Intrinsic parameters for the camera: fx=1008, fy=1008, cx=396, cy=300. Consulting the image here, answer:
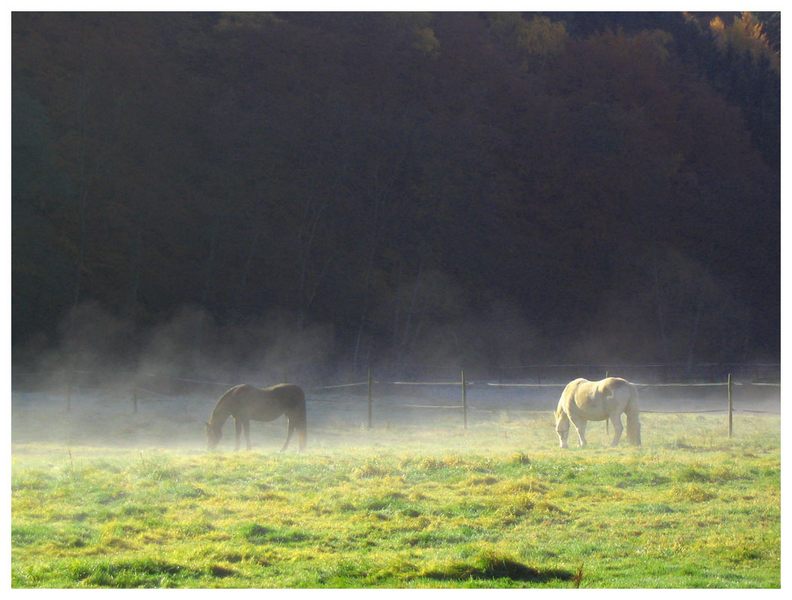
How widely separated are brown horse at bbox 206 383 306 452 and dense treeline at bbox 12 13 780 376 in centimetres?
1149

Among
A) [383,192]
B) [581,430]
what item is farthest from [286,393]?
[383,192]

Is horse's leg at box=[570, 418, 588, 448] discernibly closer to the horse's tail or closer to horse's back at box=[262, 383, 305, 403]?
the horse's tail

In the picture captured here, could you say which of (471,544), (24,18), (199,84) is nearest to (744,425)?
(471,544)

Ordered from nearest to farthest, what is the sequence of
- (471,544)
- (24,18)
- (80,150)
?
(471,544) → (80,150) → (24,18)

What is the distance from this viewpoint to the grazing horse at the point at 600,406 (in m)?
17.1

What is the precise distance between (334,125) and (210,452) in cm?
1896

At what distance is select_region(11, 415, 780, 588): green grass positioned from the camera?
8.16m

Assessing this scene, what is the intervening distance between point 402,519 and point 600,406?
775 cm

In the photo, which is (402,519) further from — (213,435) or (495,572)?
(213,435)

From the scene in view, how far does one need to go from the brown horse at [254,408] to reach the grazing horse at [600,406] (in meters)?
4.67

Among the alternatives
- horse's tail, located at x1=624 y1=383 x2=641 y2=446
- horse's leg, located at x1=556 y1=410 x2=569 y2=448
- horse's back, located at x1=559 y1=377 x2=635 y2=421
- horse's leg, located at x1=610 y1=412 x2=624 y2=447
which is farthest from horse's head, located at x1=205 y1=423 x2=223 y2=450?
horse's tail, located at x1=624 y1=383 x2=641 y2=446

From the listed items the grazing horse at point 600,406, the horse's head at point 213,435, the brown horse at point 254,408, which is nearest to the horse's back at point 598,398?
the grazing horse at point 600,406

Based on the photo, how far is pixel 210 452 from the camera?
53.6 feet
